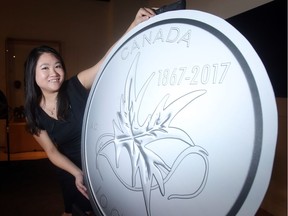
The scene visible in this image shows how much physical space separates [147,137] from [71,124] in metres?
0.42

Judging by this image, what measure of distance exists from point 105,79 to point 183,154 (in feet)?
1.07

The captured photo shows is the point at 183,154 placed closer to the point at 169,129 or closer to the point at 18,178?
the point at 169,129

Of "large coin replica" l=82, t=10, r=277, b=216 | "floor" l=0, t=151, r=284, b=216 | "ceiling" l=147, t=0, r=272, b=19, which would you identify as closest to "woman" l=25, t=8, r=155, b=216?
"large coin replica" l=82, t=10, r=277, b=216

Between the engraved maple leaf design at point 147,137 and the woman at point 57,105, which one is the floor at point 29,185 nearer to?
the woman at point 57,105

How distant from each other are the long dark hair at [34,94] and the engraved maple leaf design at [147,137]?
308 millimetres

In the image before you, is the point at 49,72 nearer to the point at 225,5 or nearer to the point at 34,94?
the point at 34,94

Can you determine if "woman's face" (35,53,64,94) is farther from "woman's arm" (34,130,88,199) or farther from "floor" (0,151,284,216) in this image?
"floor" (0,151,284,216)

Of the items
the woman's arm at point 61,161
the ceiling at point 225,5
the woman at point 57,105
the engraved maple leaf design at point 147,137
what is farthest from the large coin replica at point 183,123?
the ceiling at point 225,5

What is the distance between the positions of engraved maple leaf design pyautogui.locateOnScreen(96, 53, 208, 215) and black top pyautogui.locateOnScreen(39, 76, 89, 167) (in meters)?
0.27

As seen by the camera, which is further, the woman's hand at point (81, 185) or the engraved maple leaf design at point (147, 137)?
the woman's hand at point (81, 185)

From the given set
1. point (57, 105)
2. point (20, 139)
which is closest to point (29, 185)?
point (20, 139)

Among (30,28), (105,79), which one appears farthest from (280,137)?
(30,28)

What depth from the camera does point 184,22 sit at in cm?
56

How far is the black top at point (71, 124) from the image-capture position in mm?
919
